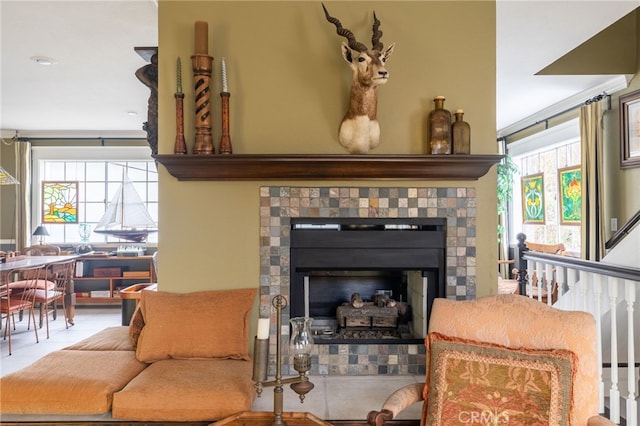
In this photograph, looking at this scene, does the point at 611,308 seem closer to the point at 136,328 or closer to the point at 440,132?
the point at 440,132

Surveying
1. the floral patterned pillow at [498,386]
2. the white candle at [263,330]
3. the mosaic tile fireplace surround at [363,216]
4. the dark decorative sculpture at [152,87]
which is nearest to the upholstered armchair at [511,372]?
the floral patterned pillow at [498,386]

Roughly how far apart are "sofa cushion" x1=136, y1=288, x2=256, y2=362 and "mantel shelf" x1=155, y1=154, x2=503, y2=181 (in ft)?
2.33

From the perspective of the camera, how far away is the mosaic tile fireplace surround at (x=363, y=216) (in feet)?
8.19

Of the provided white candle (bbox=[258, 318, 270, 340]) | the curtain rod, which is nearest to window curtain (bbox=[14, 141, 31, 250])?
white candle (bbox=[258, 318, 270, 340])

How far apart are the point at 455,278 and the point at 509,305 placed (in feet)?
2.02

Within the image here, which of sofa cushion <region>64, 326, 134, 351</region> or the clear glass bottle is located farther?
sofa cushion <region>64, 326, 134, 351</region>

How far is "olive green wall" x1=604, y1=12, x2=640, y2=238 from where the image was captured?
3.86 meters

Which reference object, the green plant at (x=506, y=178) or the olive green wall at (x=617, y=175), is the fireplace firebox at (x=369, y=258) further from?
the green plant at (x=506, y=178)

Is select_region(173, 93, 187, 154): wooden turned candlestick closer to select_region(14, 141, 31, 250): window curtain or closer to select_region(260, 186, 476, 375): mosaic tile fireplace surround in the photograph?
select_region(260, 186, 476, 375): mosaic tile fireplace surround

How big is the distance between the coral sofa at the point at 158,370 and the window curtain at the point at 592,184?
3575 mm

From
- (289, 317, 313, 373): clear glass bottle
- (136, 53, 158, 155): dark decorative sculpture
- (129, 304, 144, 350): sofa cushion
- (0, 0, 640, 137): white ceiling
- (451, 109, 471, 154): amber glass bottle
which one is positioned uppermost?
(0, 0, 640, 137): white ceiling

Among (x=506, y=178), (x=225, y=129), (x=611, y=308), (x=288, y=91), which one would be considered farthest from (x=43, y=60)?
(x=506, y=178)

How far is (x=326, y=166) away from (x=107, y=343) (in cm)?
168

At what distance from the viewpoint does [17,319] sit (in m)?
5.40
